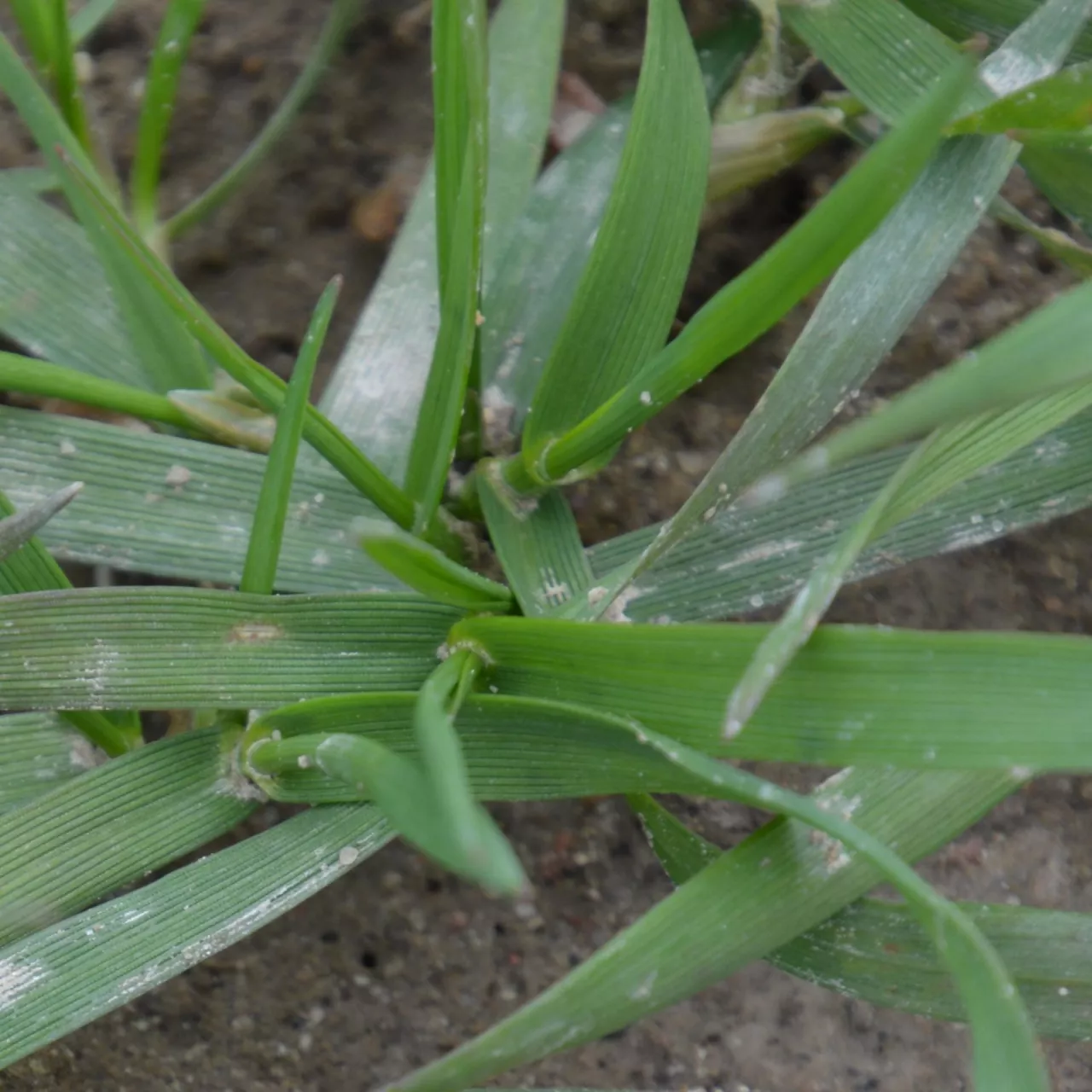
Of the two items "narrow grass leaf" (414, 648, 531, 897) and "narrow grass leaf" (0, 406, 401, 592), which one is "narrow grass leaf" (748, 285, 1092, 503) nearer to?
"narrow grass leaf" (414, 648, 531, 897)

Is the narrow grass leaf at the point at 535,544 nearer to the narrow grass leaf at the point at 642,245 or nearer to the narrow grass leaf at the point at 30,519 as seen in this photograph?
the narrow grass leaf at the point at 642,245

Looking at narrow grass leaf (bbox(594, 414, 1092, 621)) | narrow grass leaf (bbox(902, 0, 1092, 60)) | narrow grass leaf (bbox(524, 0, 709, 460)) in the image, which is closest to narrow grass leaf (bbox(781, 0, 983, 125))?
narrow grass leaf (bbox(902, 0, 1092, 60))

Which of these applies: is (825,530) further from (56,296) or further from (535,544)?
(56,296)

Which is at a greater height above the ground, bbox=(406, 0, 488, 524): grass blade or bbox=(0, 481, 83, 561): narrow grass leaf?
bbox=(406, 0, 488, 524): grass blade

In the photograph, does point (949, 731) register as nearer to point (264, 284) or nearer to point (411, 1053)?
point (411, 1053)

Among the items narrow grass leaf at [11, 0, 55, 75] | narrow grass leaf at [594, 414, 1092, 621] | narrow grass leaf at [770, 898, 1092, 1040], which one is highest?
narrow grass leaf at [11, 0, 55, 75]

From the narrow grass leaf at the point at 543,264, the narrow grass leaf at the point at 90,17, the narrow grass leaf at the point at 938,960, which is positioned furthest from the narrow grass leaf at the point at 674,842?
the narrow grass leaf at the point at 90,17

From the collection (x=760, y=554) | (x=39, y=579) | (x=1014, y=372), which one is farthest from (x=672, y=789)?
(x=39, y=579)
